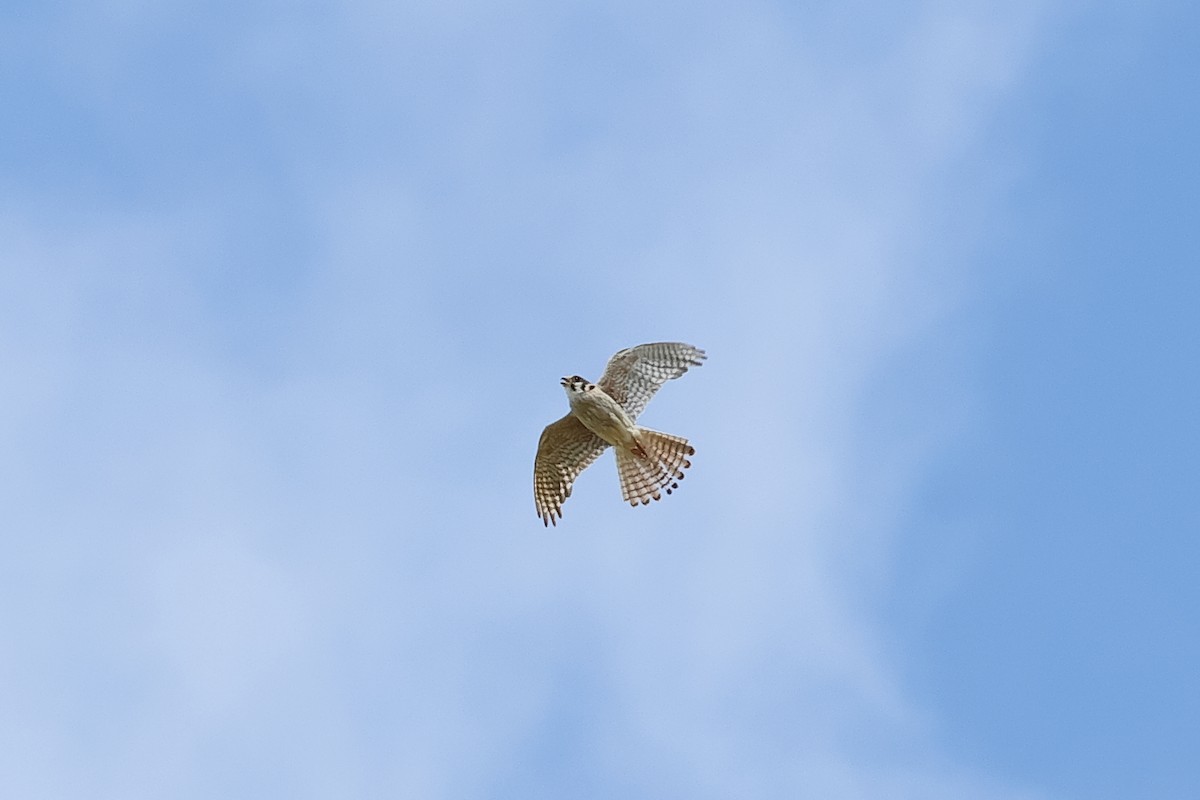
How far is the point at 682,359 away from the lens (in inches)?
1193

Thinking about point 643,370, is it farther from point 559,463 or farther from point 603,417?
point 559,463

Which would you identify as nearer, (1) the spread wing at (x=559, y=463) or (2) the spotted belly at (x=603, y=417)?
(2) the spotted belly at (x=603, y=417)

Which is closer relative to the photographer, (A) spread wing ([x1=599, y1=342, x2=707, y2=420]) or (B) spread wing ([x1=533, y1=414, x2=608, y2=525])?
(A) spread wing ([x1=599, y1=342, x2=707, y2=420])

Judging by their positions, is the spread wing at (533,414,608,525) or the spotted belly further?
the spread wing at (533,414,608,525)

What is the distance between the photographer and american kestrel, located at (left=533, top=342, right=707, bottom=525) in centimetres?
3030

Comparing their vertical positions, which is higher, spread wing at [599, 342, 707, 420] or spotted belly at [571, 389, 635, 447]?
spread wing at [599, 342, 707, 420]

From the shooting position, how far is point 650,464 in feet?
103

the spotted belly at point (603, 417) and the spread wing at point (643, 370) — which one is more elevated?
the spread wing at point (643, 370)

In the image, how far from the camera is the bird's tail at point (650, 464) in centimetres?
3098

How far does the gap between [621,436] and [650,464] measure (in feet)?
2.29

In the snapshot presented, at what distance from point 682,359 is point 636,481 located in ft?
6.92

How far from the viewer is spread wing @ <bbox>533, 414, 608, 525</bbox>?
31453mm

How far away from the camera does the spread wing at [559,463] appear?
31.5 metres

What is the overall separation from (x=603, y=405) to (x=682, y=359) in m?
1.23
